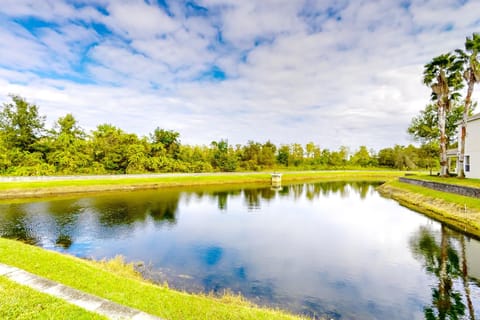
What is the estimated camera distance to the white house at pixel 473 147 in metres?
24.8

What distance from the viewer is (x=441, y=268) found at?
36.7ft

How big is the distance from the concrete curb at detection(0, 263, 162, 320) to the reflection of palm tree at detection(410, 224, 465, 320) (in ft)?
28.5

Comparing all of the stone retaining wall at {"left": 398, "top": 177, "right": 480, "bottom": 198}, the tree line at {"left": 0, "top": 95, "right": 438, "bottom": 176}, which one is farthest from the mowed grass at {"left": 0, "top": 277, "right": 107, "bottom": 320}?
the tree line at {"left": 0, "top": 95, "right": 438, "bottom": 176}

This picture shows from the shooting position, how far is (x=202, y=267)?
37.3 feet

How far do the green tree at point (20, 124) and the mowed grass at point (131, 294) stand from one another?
4622 centimetres

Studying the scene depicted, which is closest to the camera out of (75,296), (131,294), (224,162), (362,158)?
(75,296)

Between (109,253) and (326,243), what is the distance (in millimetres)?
12282

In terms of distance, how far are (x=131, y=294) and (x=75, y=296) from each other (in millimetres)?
1235

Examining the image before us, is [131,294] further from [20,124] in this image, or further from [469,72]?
[20,124]

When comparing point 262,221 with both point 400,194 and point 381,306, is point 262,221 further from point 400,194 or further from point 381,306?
point 400,194

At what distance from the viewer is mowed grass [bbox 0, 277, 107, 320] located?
4.59 meters

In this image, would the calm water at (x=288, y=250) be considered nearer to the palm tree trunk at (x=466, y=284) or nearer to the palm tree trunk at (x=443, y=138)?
the palm tree trunk at (x=466, y=284)

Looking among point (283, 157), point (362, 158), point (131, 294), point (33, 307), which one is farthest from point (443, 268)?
point (362, 158)

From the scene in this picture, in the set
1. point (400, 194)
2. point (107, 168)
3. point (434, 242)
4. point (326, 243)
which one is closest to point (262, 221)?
point (326, 243)
